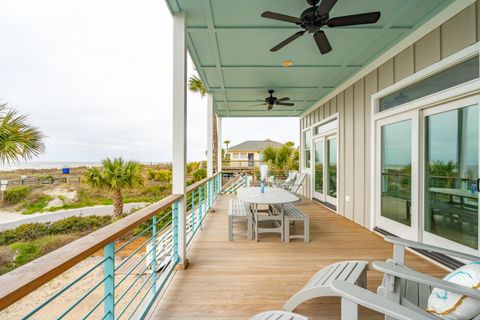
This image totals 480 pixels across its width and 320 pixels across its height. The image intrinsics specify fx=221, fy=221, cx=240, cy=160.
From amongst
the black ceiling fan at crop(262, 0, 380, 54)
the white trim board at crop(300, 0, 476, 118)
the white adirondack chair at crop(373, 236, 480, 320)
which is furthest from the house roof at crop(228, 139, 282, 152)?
the white adirondack chair at crop(373, 236, 480, 320)

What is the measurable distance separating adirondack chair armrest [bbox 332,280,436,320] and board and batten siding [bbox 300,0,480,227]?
8.77 feet

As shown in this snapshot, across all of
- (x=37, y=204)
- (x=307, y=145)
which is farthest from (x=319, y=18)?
(x=37, y=204)

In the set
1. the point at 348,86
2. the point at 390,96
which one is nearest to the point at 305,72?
the point at 348,86

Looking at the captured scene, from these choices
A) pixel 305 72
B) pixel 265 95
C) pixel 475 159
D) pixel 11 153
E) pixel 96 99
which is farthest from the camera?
pixel 96 99

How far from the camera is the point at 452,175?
2.41 metres

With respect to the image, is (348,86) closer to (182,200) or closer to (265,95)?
(265,95)

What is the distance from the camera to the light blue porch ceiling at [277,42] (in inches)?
91.3

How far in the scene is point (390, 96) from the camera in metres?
3.36

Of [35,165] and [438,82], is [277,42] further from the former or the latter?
[35,165]

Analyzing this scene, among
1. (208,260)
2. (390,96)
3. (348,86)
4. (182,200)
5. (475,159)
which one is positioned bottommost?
(208,260)

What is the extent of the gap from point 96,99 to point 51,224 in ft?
22.6

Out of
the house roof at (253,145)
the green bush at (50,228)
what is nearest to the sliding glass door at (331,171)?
the green bush at (50,228)

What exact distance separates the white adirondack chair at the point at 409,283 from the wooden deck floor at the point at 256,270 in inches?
13.7

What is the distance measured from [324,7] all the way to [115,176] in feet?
24.5
